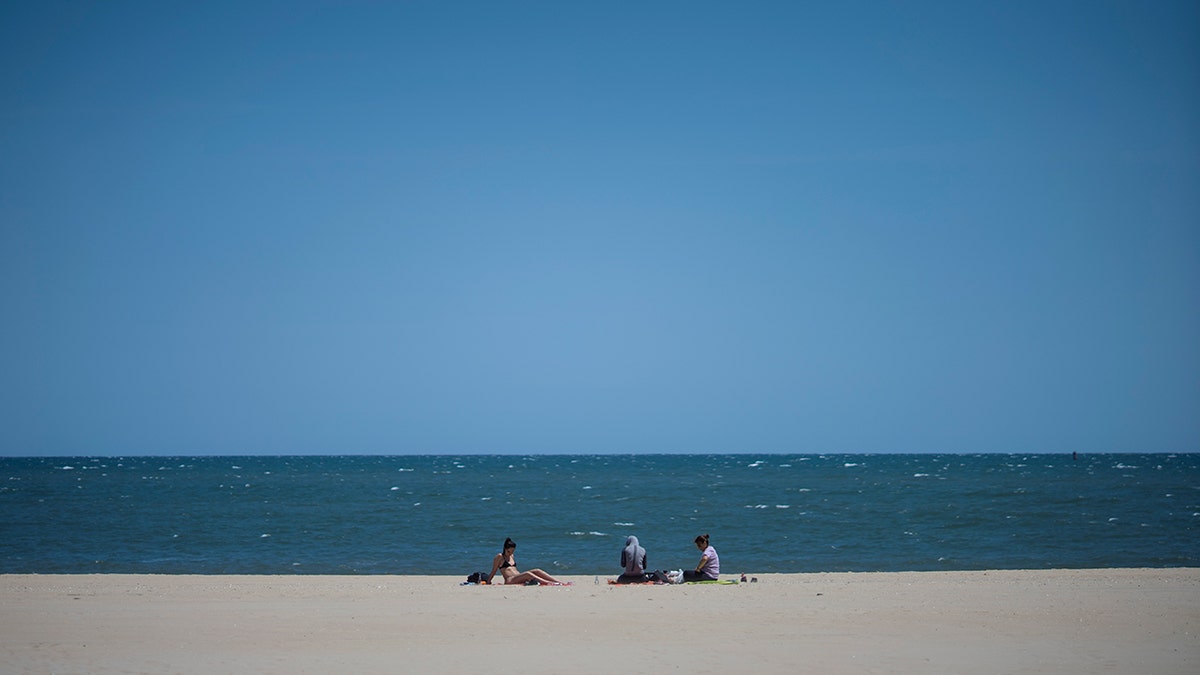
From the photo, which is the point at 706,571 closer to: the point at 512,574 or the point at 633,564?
the point at 633,564

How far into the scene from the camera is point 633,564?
19.7 metres

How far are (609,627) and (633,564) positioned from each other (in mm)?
5754

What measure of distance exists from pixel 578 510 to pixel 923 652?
3578 centimetres

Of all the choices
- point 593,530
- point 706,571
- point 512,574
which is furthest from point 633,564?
point 593,530

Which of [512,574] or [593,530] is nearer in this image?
[512,574]

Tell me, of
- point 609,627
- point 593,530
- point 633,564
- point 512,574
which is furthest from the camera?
point 593,530

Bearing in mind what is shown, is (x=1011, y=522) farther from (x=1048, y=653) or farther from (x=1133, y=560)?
(x=1048, y=653)

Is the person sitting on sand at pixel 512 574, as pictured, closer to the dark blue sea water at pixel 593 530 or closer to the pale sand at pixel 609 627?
the pale sand at pixel 609 627

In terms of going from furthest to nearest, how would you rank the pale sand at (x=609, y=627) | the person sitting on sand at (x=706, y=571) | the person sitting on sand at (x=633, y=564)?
the person sitting on sand at (x=706, y=571) → the person sitting on sand at (x=633, y=564) → the pale sand at (x=609, y=627)

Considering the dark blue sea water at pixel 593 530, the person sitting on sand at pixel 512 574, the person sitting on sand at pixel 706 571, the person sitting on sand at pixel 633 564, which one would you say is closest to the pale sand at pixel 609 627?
the person sitting on sand at pixel 633 564

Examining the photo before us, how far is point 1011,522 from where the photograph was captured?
38062 millimetres

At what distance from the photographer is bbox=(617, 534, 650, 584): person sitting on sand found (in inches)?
775

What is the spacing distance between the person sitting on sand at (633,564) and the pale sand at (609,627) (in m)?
0.54

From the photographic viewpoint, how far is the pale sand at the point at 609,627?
11391mm
